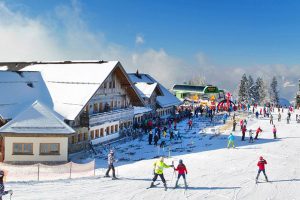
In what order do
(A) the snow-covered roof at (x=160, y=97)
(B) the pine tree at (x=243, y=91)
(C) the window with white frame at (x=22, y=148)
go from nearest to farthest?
(C) the window with white frame at (x=22, y=148) < (A) the snow-covered roof at (x=160, y=97) < (B) the pine tree at (x=243, y=91)

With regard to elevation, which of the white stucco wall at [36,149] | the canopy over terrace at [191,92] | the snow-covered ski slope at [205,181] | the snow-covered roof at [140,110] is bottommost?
the snow-covered ski slope at [205,181]

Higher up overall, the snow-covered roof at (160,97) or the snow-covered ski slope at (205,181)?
the snow-covered roof at (160,97)

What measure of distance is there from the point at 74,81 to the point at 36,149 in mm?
8935

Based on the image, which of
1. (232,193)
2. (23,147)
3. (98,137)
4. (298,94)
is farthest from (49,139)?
(298,94)

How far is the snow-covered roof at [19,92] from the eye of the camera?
28656mm

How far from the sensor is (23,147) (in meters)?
26.9

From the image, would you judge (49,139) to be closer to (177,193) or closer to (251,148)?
(177,193)

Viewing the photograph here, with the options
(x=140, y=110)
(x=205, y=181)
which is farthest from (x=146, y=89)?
(x=205, y=181)

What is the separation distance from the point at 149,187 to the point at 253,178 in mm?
6567

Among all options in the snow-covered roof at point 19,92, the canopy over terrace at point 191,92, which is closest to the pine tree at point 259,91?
the canopy over terrace at point 191,92

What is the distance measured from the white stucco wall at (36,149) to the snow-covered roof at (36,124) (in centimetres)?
66

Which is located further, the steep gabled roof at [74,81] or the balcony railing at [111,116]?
the balcony railing at [111,116]

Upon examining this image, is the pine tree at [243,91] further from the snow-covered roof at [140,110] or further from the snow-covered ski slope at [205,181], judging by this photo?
the snow-covered ski slope at [205,181]

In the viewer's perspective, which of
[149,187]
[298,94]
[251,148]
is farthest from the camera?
[298,94]
